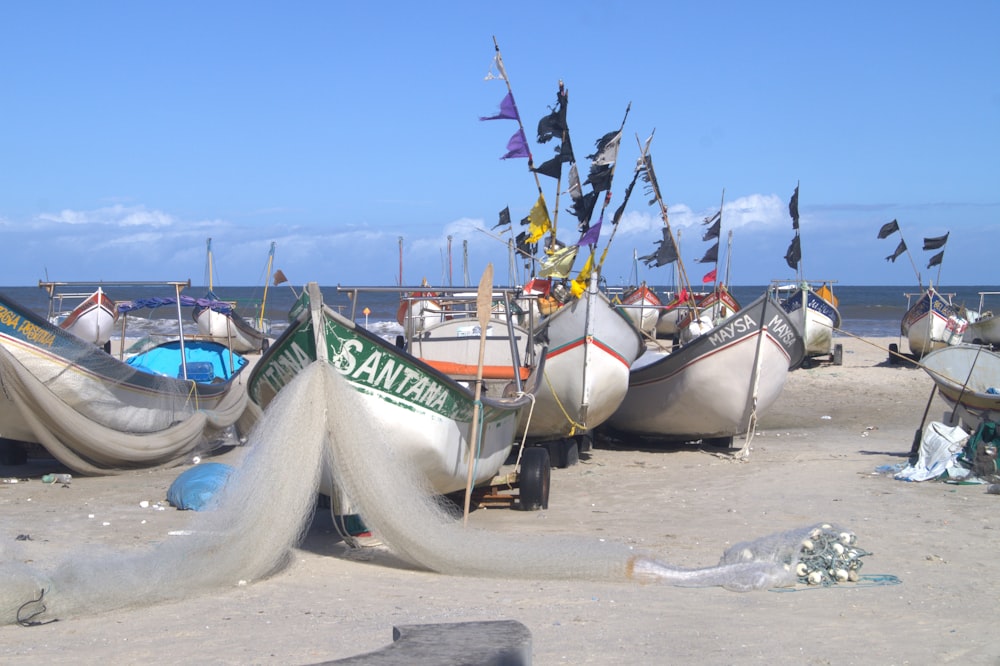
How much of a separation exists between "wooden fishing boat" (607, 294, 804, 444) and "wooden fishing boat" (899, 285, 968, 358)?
12630 mm

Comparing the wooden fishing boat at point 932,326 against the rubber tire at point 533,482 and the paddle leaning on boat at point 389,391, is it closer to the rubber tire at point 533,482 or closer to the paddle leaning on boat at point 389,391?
the rubber tire at point 533,482

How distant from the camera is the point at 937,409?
701 inches

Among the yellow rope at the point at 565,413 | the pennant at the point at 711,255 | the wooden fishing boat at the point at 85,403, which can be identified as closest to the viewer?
the wooden fishing boat at the point at 85,403

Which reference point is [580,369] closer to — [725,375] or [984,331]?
[725,375]

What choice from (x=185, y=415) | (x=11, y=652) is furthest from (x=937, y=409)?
(x=11, y=652)

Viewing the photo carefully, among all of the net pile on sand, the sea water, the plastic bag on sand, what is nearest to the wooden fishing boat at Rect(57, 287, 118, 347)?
the sea water

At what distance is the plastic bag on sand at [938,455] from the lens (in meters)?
10.4

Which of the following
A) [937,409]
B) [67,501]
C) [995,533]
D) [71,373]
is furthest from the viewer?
[937,409]

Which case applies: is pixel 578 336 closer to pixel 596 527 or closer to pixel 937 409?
pixel 596 527

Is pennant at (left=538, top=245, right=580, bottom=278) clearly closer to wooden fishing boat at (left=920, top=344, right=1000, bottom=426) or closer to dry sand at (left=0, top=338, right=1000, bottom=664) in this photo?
dry sand at (left=0, top=338, right=1000, bottom=664)

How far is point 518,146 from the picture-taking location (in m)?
13.5

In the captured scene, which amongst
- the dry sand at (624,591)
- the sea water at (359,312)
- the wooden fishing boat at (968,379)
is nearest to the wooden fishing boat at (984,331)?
the sea water at (359,312)

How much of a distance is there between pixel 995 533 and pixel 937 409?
34.3ft

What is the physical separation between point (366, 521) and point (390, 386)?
1143 mm
